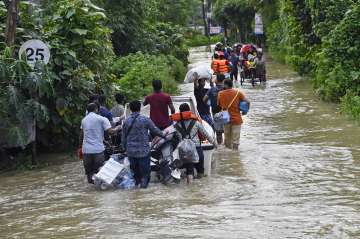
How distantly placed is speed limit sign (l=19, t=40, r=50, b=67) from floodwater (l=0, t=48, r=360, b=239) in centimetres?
235

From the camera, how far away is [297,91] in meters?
26.1

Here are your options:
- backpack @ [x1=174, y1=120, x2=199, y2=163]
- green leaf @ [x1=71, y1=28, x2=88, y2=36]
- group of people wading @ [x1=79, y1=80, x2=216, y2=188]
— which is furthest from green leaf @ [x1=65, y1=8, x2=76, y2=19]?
backpack @ [x1=174, y1=120, x2=199, y2=163]

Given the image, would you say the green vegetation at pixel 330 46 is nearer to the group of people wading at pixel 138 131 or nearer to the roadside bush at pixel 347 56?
the roadside bush at pixel 347 56

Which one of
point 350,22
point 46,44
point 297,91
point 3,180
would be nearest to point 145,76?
point 297,91

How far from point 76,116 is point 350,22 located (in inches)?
339

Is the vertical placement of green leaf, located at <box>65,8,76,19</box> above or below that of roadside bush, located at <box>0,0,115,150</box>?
above

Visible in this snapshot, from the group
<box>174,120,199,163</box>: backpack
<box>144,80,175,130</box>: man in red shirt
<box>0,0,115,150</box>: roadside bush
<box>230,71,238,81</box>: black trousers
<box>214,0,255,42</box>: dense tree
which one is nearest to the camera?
<box>174,120,199,163</box>: backpack

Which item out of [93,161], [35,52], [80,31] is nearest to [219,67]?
[80,31]

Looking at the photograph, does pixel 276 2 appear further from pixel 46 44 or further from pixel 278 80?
pixel 46 44

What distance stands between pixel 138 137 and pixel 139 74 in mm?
12872

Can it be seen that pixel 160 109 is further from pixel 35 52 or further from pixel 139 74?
pixel 139 74

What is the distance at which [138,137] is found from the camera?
11.3 m

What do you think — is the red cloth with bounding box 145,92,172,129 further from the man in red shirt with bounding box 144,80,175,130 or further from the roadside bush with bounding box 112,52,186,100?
the roadside bush with bounding box 112,52,186,100

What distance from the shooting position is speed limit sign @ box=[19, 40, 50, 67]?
14.0 m
